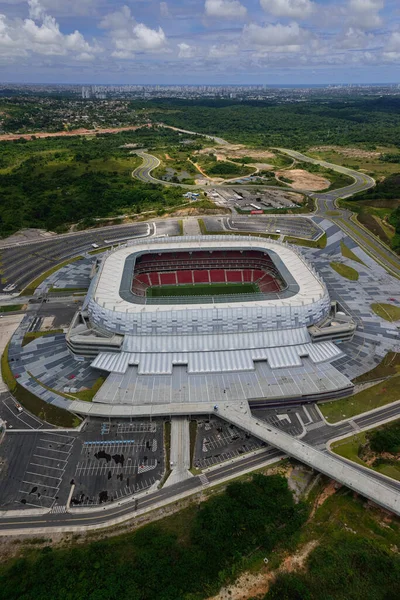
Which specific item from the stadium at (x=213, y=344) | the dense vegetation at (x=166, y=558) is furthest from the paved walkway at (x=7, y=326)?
the dense vegetation at (x=166, y=558)

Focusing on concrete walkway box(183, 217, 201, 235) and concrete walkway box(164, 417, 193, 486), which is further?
concrete walkway box(183, 217, 201, 235)

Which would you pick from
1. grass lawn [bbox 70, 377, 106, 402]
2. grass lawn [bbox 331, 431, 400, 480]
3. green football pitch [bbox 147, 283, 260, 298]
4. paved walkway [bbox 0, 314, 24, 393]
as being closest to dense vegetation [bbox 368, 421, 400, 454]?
grass lawn [bbox 331, 431, 400, 480]

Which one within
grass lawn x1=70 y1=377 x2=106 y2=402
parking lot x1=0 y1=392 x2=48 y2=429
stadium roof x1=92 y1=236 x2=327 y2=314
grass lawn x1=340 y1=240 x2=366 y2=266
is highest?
stadium roof x1=92 y1=236 x2=327 y2=314

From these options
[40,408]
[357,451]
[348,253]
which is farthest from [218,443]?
[348,253]

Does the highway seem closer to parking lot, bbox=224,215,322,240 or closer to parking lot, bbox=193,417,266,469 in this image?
parking lot, bbox=193,417,266,469

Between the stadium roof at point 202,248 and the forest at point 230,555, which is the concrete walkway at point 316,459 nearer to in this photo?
the forest at point 230,555

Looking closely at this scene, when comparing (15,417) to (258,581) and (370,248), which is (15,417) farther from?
(370,248)

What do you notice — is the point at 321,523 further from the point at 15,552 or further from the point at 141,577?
the point at 15,552

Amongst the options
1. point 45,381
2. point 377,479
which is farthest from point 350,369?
point 45,381
